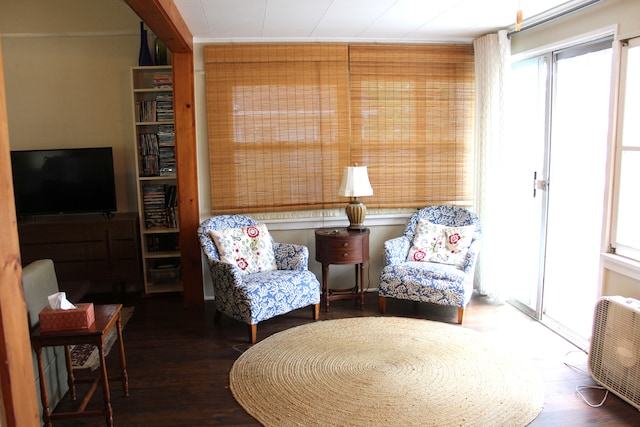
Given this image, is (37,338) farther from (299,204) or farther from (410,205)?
(410,205)

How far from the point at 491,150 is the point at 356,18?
160cm

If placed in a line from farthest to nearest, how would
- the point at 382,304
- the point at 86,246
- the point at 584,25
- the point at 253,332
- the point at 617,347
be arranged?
the point at 86,246
the point at 382,304
the point at 253,332
the point at 584,25
the point at 617,347

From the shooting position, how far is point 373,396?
2836 mm

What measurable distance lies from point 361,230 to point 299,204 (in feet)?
2.08

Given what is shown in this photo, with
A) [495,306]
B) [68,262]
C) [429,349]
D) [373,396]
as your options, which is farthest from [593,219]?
[68,262]

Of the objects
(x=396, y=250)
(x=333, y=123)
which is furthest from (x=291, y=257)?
(x=333, y=123)

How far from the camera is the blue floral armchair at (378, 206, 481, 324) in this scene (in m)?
3.87

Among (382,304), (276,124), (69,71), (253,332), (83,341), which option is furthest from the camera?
(69,71)

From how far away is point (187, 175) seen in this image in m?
4.30

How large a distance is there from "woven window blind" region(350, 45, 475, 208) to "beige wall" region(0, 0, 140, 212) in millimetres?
2227

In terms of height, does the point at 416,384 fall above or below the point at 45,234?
below

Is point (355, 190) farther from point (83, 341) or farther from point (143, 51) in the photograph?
point (83, 341)

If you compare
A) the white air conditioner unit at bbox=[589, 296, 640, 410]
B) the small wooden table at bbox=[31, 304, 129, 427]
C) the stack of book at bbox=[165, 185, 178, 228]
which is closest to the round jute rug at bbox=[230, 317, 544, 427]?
the white air conditioner unit at bbox=[589, 296, 640, 410]

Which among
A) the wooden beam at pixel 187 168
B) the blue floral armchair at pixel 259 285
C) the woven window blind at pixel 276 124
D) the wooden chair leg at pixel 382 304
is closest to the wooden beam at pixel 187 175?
the wooden beam at pixel 187 168
